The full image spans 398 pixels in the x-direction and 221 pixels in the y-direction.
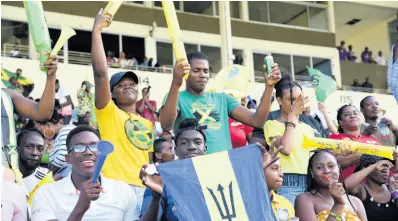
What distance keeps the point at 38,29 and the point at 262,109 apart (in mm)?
1925

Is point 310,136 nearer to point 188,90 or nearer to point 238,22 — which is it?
point 188,90

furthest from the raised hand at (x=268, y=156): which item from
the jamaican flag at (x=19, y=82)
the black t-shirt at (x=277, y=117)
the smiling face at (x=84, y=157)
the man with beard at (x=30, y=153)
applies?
the jamaican flag at (x=19, y=82)

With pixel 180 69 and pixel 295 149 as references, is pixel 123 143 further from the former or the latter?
pixel 295 149

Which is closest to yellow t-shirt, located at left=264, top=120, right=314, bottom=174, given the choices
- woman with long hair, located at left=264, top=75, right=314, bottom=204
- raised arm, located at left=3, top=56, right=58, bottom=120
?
woman with long hair, located at left=264, top=75, right=314, bottom=204

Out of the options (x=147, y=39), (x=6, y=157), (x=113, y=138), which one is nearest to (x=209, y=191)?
(x=113, y=138)

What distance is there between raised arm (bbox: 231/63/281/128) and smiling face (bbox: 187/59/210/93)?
0.37 m

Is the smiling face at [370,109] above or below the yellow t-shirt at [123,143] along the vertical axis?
above

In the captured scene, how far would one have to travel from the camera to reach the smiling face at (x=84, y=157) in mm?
4543

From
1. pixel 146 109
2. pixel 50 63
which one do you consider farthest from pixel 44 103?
pixel 146 109

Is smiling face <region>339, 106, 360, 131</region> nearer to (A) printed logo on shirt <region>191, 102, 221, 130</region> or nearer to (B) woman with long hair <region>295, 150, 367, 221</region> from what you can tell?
(B) woman with long hair <region>295, 150, 367, 221</region>

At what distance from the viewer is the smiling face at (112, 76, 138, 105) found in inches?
217

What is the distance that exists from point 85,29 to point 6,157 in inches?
576

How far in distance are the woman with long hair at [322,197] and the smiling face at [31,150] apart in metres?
2.57

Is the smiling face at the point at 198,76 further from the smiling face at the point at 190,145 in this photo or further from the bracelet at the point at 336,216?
the bracelet at the point at 336,216
